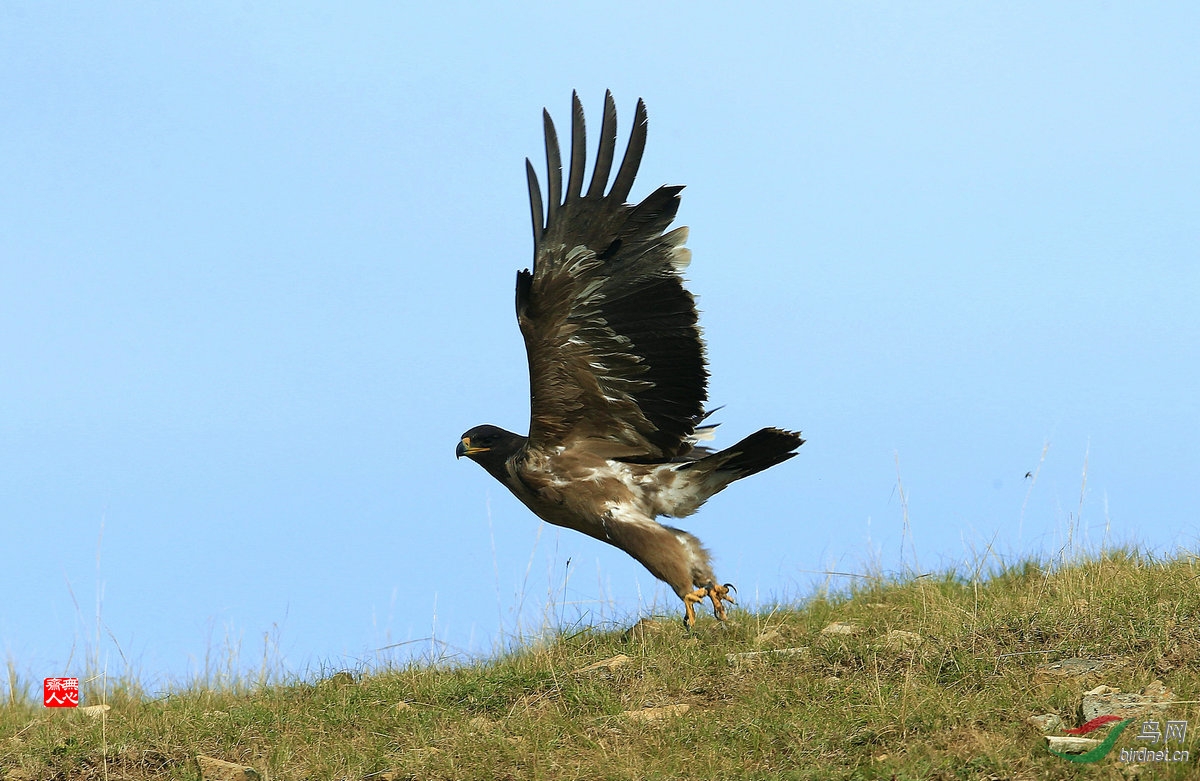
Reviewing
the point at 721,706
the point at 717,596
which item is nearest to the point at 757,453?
the point at 717,596

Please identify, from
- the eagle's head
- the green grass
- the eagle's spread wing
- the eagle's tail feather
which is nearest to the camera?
the green grass

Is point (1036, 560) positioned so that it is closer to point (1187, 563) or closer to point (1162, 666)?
point (1187, 563)

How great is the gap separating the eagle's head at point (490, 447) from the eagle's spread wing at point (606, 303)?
0.68 m

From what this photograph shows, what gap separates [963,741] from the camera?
5293 mm

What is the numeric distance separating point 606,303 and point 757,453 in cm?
161

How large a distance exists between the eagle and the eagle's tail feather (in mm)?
11

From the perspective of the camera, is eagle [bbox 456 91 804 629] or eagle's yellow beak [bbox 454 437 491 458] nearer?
eagle [bbox 456 91 804 629]

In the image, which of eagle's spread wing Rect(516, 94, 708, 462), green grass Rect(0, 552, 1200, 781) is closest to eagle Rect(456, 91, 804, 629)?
eagle's spread wing Rect(516, 94, 708, 462)

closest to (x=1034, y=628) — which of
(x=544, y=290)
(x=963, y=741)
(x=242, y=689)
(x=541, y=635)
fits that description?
(x=963, y=741)

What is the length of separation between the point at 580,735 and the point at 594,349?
3104 millimetres

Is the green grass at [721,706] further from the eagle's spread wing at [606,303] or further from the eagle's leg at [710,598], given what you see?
the eagle's spread wing at [606,303]

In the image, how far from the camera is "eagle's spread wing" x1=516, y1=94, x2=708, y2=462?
7852 millimetres

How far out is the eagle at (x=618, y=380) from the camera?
788 cm

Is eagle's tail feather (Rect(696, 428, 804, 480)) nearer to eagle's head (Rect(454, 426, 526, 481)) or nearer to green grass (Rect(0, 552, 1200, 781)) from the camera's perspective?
green grass (Rect(0, 552, 1200, 781))
